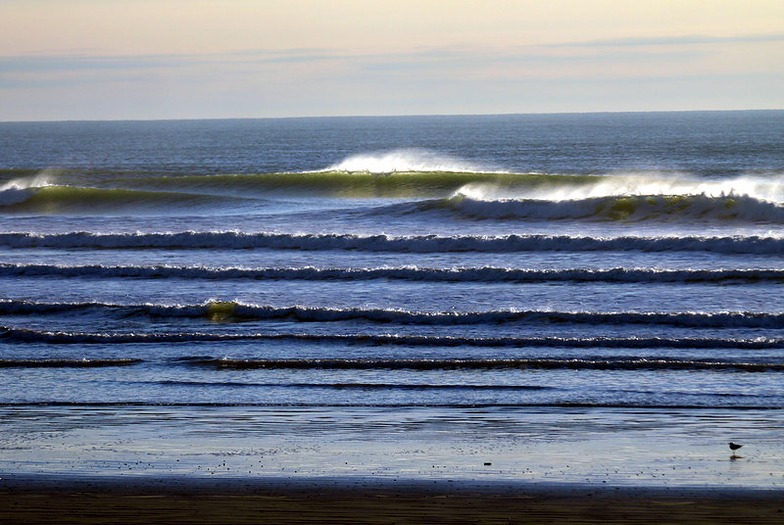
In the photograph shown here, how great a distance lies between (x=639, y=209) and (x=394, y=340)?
14391mm

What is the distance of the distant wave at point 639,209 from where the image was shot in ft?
77.2

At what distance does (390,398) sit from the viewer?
9.34 metres

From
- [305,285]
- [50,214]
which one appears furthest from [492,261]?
[50,214]

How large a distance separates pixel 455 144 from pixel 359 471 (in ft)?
292

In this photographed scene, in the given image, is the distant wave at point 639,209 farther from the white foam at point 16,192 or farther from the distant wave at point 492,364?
the white foam at point 16,192

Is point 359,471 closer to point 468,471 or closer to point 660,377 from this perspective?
point 468,471

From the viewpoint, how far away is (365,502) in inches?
260

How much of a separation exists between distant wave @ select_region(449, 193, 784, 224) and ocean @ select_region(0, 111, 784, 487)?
2.8 inches

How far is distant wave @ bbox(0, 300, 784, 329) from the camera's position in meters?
12.5

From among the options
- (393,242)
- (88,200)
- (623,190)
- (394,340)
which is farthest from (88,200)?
(394,340)

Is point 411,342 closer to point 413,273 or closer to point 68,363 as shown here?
point 68,363

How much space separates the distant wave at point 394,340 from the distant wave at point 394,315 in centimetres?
91

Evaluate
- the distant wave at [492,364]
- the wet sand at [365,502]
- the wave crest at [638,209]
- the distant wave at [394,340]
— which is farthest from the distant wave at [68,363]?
the wave crest at [638,209]

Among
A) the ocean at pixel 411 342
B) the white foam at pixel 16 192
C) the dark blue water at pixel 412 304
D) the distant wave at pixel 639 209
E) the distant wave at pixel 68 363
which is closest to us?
the ocean at pixel 411 342
